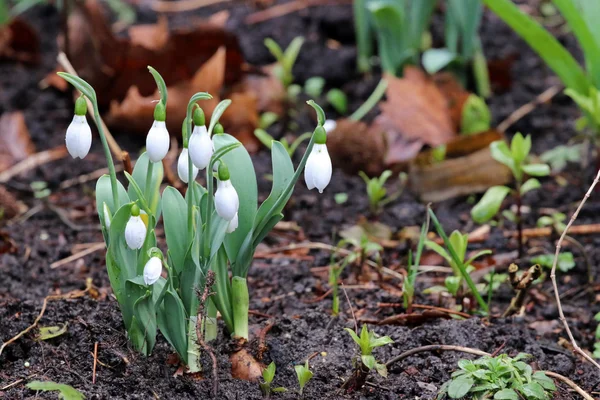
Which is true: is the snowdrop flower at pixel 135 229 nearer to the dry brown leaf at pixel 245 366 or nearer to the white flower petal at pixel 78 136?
the white flower petal at pixel 78 136

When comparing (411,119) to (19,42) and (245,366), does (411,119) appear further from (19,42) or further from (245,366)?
(19,42)

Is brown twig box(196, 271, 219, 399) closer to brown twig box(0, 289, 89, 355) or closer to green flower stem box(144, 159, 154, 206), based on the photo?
green flower stem box(144, 159, 154, 206)

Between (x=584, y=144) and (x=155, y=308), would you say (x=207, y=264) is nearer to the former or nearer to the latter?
(x=155, y=308)

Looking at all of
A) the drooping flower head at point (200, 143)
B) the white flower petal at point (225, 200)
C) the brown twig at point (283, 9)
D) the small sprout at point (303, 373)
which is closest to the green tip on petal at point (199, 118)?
the drooping flower head at point (200, 143)

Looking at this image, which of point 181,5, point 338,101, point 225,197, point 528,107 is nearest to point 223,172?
point 225,197

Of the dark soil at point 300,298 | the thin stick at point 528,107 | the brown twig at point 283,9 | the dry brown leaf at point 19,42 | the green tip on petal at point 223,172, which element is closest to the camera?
the green tip on petal at point 223,172
